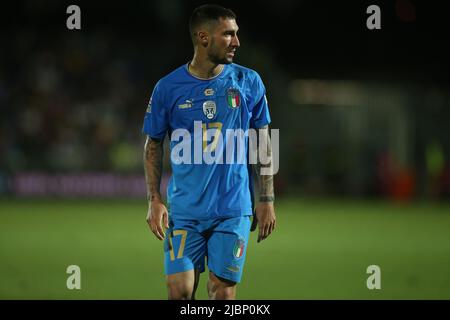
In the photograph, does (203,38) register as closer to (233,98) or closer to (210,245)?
(233,98)

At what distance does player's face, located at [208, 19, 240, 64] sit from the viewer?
229 inches

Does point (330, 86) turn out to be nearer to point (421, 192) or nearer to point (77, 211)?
point (421, 192)

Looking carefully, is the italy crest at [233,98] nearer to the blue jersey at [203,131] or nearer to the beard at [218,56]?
the blue jersey at [203,131]

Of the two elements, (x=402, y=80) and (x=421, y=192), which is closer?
(x=421, y=192)

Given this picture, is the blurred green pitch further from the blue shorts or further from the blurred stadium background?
the blue shorts

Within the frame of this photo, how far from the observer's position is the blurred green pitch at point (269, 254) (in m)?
9.01

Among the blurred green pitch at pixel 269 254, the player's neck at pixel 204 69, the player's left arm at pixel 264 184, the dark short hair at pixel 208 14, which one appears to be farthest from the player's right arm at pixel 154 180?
the blurred green pitch at pixel 269 254

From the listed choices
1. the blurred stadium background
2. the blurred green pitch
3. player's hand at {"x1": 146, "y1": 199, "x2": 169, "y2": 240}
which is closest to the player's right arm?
player's hand at {"x1": 146, "y1": 199, "x2": 169, "y2": 240}

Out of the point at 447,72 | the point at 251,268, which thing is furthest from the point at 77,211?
the point at 447,72

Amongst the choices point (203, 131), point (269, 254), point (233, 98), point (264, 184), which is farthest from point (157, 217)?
point (269, 254)

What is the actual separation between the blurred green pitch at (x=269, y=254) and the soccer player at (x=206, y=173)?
2749 mm

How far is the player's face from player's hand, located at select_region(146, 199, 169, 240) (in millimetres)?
1076
